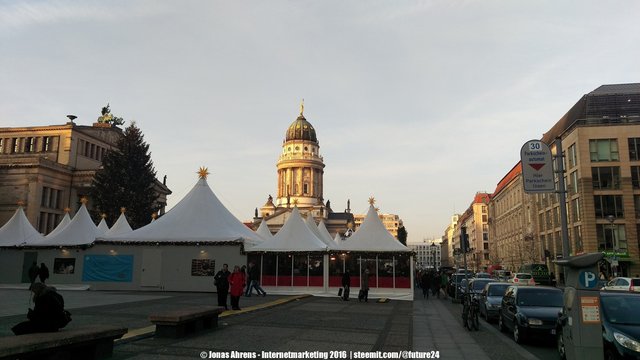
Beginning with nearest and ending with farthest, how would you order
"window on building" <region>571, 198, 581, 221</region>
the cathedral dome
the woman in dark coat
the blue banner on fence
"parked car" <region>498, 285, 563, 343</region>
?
the woman in dark coat < "parked car" <region>498, 285, 563, 343</region> < the blue banner on fence < "window on building" <region>571, 198, 581, 221</region> < the cathedral dome

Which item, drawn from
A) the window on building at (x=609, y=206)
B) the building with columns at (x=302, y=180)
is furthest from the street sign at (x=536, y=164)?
the building with columns at (x=302, y=180)

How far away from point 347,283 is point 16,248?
2182cm

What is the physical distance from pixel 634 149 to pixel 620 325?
47988mm

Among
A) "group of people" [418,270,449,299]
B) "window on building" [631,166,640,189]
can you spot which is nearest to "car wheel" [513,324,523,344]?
"group of people" [418,270,449,299]

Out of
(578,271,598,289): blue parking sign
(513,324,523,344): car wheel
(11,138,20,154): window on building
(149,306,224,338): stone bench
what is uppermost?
(11,138,20,154): window on building

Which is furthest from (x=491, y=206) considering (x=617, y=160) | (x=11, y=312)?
(x=11, y=312)

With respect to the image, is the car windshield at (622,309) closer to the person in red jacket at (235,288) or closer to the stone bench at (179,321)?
the stone bench at (179,321)

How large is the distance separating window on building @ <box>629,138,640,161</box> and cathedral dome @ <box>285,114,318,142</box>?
86595mm

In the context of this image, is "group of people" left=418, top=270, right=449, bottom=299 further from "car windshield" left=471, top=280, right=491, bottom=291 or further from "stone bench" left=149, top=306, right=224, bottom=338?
"stone bench" left=149, top=306, right=224, bottom=338

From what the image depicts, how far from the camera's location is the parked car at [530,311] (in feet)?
37.4

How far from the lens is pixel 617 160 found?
4753 centimetres

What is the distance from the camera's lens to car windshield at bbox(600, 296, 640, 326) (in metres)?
8.46

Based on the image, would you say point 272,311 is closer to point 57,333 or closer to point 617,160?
point 57,333

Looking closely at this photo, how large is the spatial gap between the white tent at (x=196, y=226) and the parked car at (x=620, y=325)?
21.3 m
